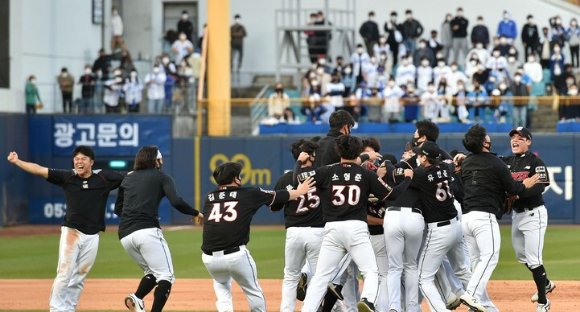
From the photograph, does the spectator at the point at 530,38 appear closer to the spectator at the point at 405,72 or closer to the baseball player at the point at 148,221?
the spectator at the point at 405,72

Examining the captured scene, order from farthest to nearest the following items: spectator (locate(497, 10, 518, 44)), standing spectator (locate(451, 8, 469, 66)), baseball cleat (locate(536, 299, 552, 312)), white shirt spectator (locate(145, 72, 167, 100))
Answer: spectator (locate(497, 10, 518, 44)) < standing spectator (locate(451, 8, 469, 66)) < white shirt spectator (locate(145, 72, 167, 100)) < baseball cleat (locate(536, 299, 552, 312))

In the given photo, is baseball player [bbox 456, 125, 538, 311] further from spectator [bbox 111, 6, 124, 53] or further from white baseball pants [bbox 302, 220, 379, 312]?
spectator [bbox 111, 6, 124, 53]

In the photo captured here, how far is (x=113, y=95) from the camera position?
29.1 metres

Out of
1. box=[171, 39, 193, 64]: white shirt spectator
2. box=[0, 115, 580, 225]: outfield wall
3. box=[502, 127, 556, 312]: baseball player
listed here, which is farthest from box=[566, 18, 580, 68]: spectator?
box=[502, 127, 556, 312]: baseball player

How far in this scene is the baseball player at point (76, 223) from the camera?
36.2ft

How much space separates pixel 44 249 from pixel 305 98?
30.0 ft

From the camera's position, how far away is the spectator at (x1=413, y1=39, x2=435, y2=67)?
30141 millimetres

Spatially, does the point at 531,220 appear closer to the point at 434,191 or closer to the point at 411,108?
the point at 434,191

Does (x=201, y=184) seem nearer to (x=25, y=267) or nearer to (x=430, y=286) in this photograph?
(x=25, y=267)

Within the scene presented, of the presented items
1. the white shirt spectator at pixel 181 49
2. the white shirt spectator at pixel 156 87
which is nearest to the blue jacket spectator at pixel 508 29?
the white shirt spectator at pixel 181 49

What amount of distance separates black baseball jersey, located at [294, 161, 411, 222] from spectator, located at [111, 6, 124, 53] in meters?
24.4

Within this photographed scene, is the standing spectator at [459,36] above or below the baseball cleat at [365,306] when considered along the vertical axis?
above

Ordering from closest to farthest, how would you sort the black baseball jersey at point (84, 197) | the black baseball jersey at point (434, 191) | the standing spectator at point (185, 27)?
the black baseball jersey at point (434, 191), the black baseball jersey at point (84, 197), the standing spectator at point (185, 27)

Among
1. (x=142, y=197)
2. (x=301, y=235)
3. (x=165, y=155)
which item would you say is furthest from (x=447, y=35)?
(x=142, y=197)
